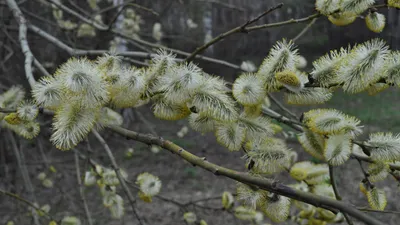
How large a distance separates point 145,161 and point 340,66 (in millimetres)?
4920

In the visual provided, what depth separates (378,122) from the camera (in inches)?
233

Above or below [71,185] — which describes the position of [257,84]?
below

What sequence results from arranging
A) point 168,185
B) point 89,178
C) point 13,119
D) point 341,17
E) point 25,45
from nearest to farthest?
point 13,119
point 341,17
point 25,45
point 89,178
point 168,185

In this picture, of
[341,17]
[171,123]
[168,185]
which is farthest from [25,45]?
[171,123]

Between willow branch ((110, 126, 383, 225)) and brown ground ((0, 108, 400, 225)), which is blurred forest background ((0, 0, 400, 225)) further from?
willow branch ((110, 126, 383, 225))

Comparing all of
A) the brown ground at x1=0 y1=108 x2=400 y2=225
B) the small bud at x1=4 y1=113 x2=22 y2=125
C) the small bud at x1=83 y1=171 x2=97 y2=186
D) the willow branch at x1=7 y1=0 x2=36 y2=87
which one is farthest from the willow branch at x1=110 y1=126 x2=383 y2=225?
the brown ground at x1=0 y1=108 x2=400 y2=225

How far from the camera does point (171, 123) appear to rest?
23.9 ft

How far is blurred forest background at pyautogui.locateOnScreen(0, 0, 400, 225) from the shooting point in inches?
146

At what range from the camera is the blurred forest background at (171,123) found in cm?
372

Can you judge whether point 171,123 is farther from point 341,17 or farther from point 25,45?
point 341,17

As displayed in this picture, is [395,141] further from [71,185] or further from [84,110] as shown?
[71,185]

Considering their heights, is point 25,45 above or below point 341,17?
below

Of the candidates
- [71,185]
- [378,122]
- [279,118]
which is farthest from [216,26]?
[279,118]

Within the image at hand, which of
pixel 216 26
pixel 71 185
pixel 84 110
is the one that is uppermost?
pixel 216 26
